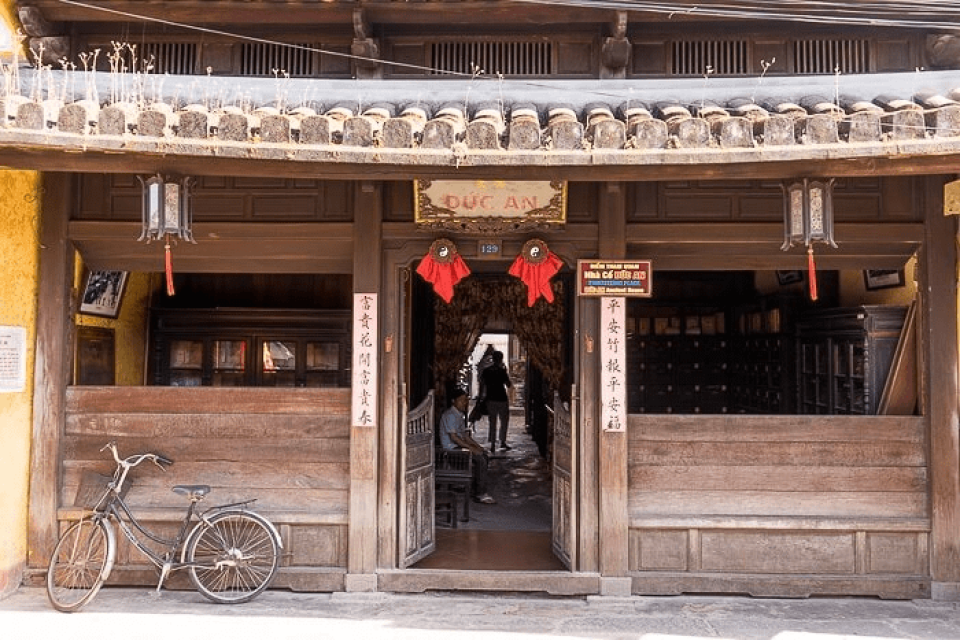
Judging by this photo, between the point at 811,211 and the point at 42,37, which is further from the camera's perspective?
the point at 42,37

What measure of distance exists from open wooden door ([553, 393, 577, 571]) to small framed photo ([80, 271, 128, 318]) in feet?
17.5

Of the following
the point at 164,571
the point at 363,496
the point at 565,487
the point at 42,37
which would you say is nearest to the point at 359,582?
the point at 363,496

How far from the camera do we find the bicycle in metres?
6.32

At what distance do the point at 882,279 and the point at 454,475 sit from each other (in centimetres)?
548

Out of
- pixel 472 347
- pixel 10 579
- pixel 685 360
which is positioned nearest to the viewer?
pixel 10 579

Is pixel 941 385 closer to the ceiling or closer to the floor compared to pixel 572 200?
closer to the floor

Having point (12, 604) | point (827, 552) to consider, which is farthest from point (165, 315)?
point (827, 552)

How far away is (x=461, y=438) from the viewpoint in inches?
378

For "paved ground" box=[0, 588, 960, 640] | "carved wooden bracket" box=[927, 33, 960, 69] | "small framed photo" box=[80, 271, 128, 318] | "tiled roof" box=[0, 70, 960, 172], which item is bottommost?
"paved ground" box=[0, 588, 960, 640]

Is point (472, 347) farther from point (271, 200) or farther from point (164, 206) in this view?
point (164, 206)

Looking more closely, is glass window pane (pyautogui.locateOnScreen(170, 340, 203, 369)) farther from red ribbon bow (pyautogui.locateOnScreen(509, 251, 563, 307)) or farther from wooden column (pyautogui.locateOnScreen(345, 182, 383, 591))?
red ribbon bow (pyautogui.locateOnScreen(509, 251, 563, 307))

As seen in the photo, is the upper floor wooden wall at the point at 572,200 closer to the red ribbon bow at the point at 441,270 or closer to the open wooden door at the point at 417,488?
the red ribbon bow at the point at 441,270

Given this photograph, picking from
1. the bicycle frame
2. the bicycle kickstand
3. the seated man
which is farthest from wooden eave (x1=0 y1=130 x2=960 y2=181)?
the seated man

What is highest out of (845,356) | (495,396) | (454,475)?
(845,356)
